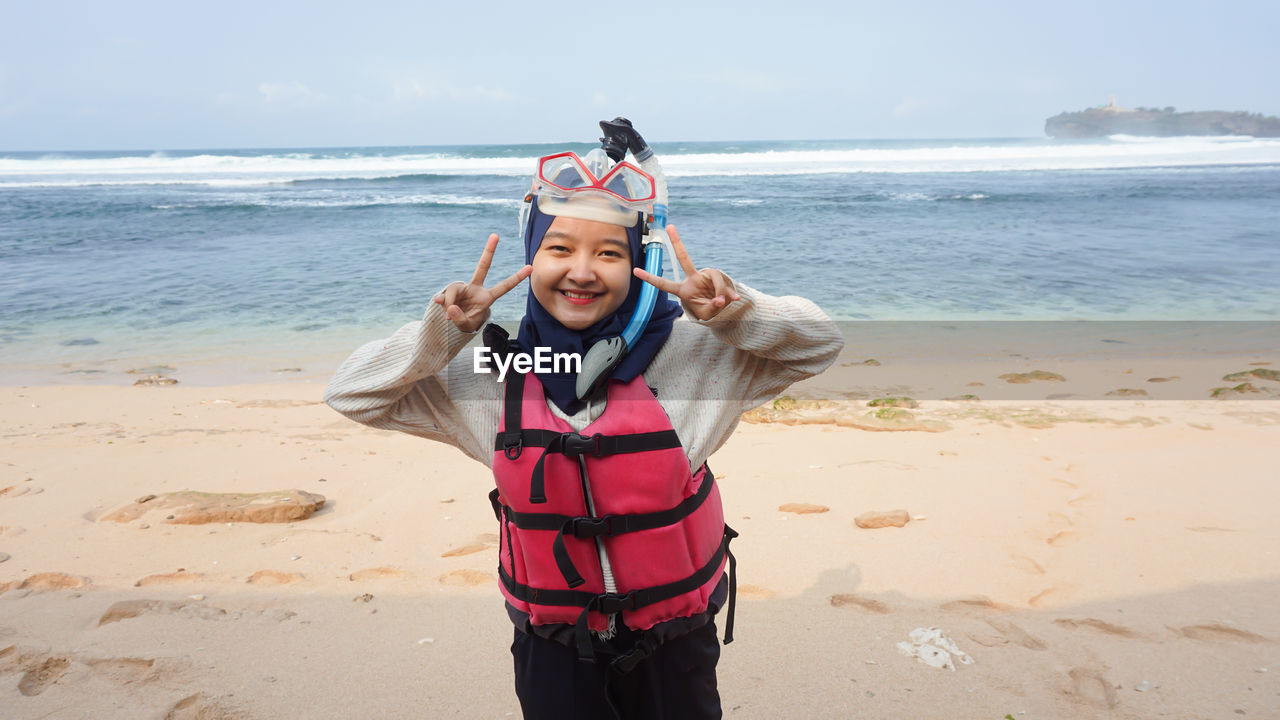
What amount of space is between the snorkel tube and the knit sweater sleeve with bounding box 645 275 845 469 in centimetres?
13

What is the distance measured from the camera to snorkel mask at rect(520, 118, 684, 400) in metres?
1.85

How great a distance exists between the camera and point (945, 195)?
25.2 meters

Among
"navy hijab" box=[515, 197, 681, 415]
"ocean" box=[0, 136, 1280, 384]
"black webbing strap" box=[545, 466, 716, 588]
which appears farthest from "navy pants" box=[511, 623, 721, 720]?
"ocean" box=[0, 136, 1280, 384]

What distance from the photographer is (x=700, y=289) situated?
6.00 ft

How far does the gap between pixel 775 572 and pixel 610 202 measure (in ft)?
8.22

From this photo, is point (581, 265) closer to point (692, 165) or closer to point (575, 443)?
point (575, 443)

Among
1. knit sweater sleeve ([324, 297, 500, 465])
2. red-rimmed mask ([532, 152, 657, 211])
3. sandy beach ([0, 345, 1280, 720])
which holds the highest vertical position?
red-rimmed mask ([532, 152, 657, 211])

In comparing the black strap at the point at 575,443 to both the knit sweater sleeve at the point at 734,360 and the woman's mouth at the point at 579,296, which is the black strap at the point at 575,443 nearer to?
the knit sweater sleeve at the point at 734,360

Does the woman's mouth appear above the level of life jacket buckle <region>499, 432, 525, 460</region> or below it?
above

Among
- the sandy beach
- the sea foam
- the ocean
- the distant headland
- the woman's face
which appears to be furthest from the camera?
the distant headland

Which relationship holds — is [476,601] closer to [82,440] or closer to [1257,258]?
[82,440]

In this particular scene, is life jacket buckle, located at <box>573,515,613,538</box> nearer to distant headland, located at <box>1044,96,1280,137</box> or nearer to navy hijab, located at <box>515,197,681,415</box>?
navy hijab, located at <box>515,197,681,415</box>

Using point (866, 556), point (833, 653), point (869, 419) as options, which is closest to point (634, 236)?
point (833, 653)

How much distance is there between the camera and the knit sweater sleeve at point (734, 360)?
6.10ft
